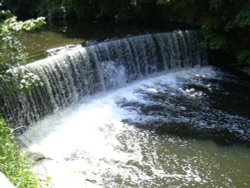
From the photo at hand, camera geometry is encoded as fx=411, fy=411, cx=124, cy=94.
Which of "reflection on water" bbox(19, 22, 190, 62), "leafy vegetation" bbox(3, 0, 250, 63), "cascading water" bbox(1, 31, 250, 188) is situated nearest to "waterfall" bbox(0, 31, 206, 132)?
"cascading water" bbox(1, 31, 250, 188)

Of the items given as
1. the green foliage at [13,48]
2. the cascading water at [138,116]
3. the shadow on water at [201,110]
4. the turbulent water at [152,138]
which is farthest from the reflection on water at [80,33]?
the green foliage at [13,48]

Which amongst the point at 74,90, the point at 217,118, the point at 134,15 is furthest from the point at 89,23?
the point at 217,118

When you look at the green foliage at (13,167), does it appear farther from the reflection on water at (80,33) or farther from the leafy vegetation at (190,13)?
the leafy vegetation at (190,13)

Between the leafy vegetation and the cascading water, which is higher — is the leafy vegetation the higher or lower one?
the higher one

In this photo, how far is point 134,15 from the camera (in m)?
12.9

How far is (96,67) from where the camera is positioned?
9.51 metres

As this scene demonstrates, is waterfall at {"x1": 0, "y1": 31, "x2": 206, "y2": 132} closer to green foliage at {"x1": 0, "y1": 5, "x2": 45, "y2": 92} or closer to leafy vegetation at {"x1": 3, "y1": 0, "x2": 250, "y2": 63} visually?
leafy vegetation at {"x1": 3, "y1": 0, "x2": 250, "y2": 63}

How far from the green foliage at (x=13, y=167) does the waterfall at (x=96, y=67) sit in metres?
3.31

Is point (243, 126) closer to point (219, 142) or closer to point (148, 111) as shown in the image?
point (219, 142)

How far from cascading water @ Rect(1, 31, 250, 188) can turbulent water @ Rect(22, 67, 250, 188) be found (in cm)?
2

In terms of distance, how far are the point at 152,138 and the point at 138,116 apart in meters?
0.91

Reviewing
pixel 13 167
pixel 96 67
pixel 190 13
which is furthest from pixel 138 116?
pixel 190 13

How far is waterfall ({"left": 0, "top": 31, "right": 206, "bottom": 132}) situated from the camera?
7802mm

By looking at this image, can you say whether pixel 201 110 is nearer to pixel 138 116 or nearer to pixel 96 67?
pixel 138 116
